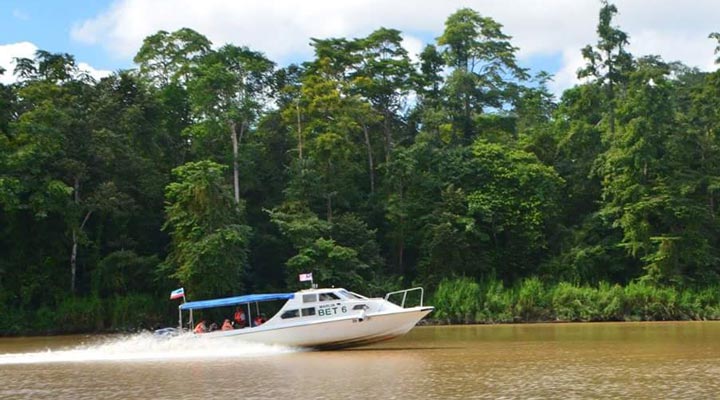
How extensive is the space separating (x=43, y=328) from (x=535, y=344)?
25.0 metres

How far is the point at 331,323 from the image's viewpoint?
24719 millimetres

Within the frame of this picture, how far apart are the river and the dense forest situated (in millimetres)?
10637

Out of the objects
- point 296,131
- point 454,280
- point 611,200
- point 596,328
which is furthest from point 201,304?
point 611,200

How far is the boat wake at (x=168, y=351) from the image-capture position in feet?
81.4

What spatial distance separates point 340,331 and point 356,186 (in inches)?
951

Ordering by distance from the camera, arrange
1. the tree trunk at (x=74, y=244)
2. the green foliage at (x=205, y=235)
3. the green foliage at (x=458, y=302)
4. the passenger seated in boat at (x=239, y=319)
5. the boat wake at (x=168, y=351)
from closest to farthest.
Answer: the boat wake at (x=168, y=351) → the passenger seated in boat at (x=239, y=319) → the green foliage at (x=205, y=235) → the green foliage at (x=458, y=302) → the tree trunk at (x=74, y=244)

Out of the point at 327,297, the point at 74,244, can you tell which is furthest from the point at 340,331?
the point at 74,244

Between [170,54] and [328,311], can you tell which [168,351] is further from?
[170,54]

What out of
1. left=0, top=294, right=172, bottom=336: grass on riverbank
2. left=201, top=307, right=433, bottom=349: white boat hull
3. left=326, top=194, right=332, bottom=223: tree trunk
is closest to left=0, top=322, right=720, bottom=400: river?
left=201, top=307, right=433, bottom=349: white boat hull

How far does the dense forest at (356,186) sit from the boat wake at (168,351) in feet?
38.3

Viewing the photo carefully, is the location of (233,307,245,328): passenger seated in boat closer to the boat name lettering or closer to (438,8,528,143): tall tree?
the boat name lettering

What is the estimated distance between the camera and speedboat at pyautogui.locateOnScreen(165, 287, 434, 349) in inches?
966

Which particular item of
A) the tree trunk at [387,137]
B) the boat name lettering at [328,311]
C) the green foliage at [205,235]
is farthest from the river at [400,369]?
the tree trunk at [387,137]

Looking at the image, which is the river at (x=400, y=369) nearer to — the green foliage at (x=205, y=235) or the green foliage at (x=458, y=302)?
the green foliage at (x=205, y=235)
